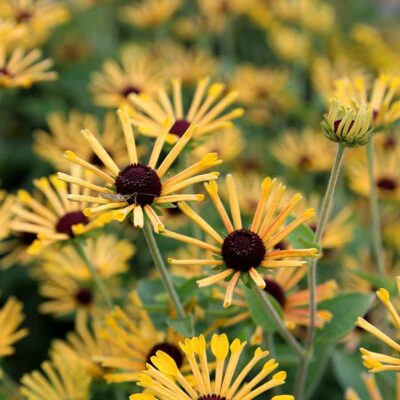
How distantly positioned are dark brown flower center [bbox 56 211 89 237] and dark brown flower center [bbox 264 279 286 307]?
1.30 feet

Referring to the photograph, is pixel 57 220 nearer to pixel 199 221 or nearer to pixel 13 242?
pixel 199 221

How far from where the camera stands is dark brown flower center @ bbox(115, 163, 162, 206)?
104 centimetres

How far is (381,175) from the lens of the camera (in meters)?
1.97

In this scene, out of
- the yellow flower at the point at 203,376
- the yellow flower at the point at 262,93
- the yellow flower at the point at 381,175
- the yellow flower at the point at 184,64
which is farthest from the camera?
the yellow flower at the point at 262,93

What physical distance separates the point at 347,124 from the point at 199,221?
0.28 m

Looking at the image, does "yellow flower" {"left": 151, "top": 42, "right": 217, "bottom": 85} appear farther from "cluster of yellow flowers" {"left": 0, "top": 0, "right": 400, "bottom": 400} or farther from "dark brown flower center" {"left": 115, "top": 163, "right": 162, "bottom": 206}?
"dark brown flower center" {"left": 115, "top": 163, "right": 162, "bottom": 206}

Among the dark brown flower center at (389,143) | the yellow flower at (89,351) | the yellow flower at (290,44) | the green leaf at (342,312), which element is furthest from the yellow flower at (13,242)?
the yellow flower at (290,44)

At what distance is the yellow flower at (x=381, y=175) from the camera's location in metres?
1.90

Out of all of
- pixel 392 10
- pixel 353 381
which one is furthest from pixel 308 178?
pixel 392 10

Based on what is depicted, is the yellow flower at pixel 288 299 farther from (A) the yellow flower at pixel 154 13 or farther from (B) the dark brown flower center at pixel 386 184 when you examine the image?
(A) the yellow flower at pixel 154 13

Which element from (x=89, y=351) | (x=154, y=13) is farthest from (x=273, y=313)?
(x=154, y=13)

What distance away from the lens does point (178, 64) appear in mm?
2504

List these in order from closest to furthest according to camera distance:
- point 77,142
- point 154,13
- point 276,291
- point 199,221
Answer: point 199,221, point 276,291, point 77,142, point 154,13

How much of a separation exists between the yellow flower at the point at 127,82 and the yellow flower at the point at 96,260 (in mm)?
441
